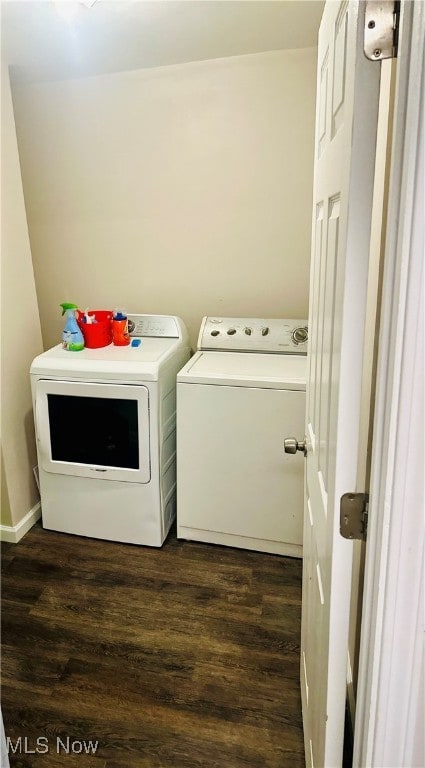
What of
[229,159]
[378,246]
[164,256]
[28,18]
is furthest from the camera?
[164,256]

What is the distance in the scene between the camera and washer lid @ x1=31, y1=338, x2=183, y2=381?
7.21 ft

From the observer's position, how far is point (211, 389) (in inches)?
86.4

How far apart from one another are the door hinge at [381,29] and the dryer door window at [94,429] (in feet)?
5.54

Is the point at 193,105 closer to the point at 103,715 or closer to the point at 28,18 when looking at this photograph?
the point at 28,18

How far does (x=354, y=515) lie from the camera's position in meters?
0.78

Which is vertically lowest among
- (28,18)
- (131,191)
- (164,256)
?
(164,256)

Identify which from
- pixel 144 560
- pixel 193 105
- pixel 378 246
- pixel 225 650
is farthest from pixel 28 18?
pixel 225 650

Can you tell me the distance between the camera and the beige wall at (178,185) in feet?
8.00

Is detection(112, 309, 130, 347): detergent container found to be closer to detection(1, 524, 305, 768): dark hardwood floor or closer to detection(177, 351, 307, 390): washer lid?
detection(177, 351, 307, 390): washer lid

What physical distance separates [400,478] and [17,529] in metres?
2.26

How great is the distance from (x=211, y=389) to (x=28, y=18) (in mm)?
1691

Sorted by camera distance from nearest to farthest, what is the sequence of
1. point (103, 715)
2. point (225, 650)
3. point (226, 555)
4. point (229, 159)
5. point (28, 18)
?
point (103, 715), point (225, 650), point (28, 18), point (226, 555), point (229, 159)

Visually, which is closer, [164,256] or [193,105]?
[193,105]

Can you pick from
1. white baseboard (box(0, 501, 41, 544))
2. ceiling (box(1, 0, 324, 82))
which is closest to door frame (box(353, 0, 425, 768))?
ceiling (box(1, 0, 324, 82))
